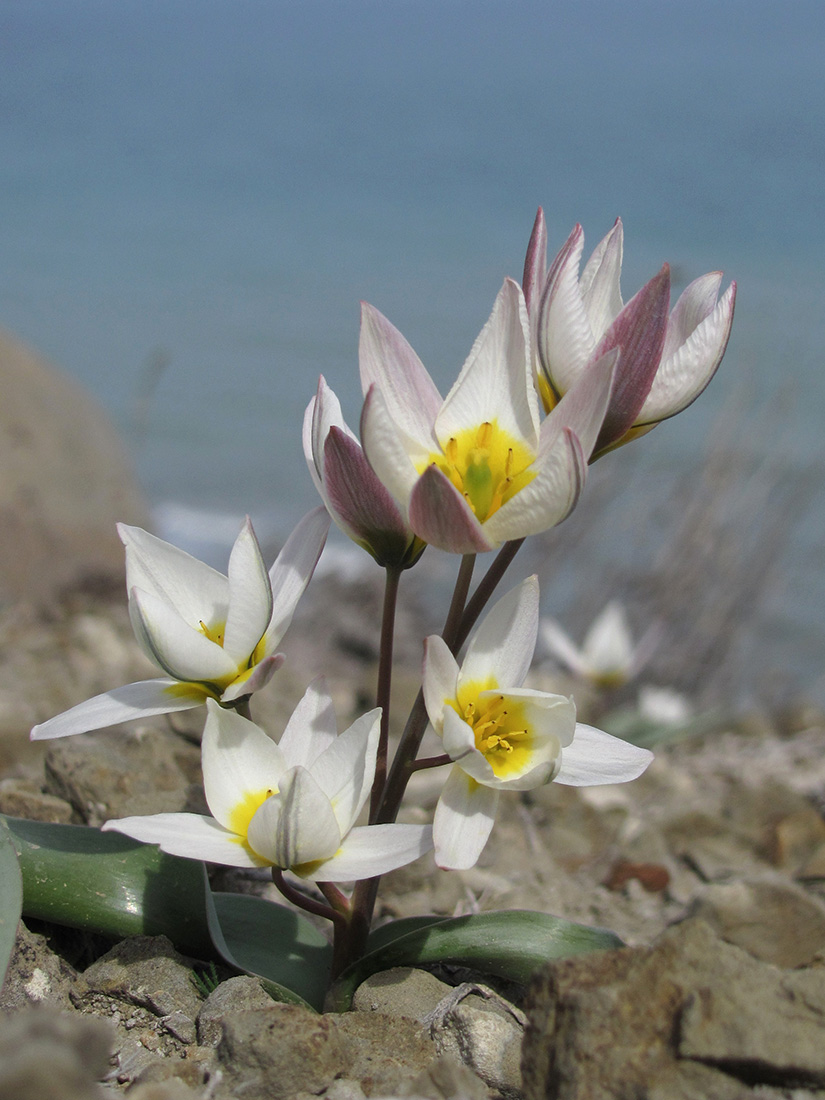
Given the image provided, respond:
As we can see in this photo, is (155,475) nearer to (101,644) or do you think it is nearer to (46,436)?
(46,436)

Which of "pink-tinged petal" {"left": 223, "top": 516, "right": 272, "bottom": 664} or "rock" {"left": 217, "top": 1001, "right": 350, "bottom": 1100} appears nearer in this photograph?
"rock" {"left": 217, "top": 1001, "right": 350, "bottom": 1100}

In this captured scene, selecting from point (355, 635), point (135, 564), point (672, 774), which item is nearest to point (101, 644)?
point (355, 635)

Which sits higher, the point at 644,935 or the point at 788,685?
the point at 644,935

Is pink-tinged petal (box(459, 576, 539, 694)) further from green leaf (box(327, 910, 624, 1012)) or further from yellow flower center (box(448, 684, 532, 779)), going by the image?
green leaf (box(327, 910, 624, 1012))

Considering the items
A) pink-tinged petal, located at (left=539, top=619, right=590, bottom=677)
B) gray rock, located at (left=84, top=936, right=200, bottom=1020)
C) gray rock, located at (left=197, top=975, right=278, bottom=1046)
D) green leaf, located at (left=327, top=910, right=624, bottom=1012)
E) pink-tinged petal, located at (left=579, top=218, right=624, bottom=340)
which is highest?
pink-tinged petal, located at (left=579, top=218, right=624, bottom=340)

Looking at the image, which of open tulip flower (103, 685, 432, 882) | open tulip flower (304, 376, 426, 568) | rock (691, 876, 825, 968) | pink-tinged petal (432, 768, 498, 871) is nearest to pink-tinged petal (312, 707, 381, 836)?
open tulip flower (103, 685, 432, 882)

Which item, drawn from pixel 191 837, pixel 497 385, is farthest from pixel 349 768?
pixel 497 385
